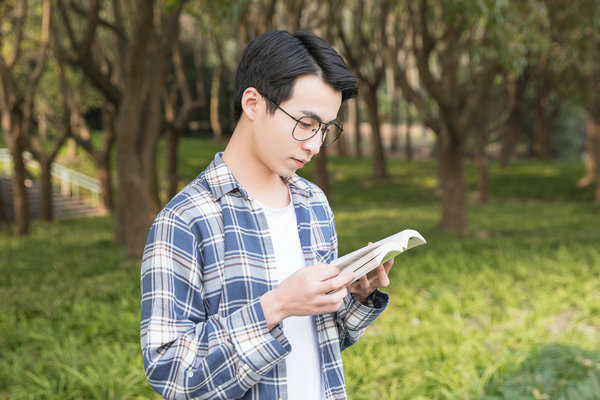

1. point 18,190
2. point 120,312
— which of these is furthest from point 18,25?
point 120,312

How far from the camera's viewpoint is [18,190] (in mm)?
13086

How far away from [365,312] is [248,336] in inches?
19.0

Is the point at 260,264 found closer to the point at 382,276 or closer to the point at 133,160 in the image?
the point at 382,276

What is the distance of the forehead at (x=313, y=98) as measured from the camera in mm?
1609

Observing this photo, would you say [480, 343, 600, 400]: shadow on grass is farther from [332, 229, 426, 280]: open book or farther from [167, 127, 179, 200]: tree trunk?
[167, 127, 179, 200]: tree trunk

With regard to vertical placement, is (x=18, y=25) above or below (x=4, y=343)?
above

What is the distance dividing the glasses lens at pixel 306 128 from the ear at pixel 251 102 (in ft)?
0.40

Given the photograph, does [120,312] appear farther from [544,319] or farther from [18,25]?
[18,25]

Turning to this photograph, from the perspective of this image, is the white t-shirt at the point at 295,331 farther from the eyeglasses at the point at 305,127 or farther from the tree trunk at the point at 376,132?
the tree trunk at the point at 376,132

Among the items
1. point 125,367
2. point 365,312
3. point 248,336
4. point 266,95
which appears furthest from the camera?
point 125,367

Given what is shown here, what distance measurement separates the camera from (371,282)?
1771 mm

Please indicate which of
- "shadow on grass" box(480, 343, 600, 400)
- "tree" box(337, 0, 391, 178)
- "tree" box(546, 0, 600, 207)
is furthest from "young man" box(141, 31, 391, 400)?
"tree" box(337, 0, 391, 178)

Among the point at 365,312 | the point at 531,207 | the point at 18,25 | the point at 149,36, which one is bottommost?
the point at 531,207

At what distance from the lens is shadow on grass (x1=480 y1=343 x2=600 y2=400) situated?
383 cm
